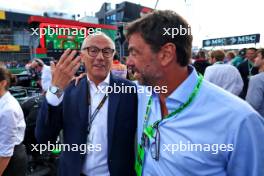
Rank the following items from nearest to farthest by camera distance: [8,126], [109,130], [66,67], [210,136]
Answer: [210,136], [66,67], [109,130], [8,126]

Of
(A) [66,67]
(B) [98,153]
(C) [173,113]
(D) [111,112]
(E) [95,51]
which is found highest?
(E) [95,51]

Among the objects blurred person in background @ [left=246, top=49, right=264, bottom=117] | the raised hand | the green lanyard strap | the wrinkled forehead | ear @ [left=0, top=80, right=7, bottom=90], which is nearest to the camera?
the green lanyard strap

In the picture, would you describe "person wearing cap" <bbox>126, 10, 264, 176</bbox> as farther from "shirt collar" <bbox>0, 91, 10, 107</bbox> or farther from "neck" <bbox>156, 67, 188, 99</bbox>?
"shirt collar" <bbox>0, 91, 10, 107</bbox>

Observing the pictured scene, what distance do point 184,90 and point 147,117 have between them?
0.32m

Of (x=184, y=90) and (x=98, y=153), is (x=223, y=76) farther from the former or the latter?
(x=184, y=90)

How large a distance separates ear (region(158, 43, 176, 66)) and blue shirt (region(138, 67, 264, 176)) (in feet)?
0.48

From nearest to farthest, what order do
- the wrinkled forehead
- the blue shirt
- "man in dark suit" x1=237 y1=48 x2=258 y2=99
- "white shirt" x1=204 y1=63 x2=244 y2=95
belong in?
the blue shirt
the wrinkled forehead
"white shirt" x1=204 y1=63 x2=244 y2=95
"man in dark suit" x1=237 y1=48 x2=258 y2=99

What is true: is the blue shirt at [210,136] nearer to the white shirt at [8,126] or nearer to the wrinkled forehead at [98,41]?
the wrinkled forehead at [98,41]

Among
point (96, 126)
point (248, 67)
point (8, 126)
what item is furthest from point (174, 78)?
point (248, 67)

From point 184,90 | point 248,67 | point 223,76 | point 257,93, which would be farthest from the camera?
point 248,67

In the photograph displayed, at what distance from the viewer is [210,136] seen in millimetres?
1271

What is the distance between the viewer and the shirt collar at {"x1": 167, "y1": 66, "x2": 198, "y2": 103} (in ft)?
4.58

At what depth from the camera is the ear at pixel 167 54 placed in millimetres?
1479

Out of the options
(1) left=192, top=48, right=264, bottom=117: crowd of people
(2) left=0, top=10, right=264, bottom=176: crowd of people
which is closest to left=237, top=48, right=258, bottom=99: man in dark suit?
(1) left=192, top=48, right=264, bottom=117: crowd of people
